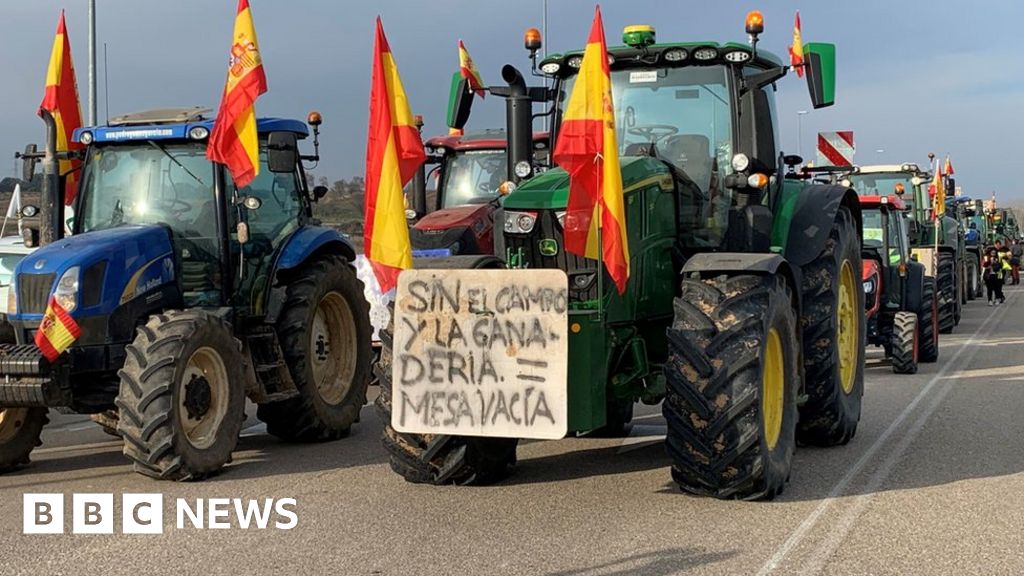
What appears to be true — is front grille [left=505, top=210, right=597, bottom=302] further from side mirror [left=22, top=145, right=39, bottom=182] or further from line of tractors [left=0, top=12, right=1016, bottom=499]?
side mirror [left=22, top=145, right=39, bottom=182]

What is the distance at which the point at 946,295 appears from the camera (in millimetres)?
21516

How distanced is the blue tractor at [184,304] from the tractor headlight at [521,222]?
2.22 meters

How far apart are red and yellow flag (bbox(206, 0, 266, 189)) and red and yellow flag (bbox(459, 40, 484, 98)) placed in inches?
58.1

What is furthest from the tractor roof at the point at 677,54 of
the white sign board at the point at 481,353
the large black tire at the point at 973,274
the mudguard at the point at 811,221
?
the large black tire at the point at 973,274

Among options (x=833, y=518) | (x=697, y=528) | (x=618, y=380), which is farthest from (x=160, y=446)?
(x=833, y=518)

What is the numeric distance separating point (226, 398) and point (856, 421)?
465 cm

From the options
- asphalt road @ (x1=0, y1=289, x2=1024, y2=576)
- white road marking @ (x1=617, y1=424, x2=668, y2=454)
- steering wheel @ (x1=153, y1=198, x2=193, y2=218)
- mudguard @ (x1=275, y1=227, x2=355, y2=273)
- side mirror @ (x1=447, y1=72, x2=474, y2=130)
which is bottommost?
white road marking @ (x1=617, y1=424, x2=668, y2=454)

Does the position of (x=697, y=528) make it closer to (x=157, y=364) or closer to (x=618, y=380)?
(x=618, y=380)

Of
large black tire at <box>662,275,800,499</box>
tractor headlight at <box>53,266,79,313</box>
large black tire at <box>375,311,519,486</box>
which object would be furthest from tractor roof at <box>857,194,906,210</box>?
tractor headlight at <box>53,266,79,313</box>

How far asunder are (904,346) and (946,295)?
25.8 ft

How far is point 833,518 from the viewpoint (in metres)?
6.63

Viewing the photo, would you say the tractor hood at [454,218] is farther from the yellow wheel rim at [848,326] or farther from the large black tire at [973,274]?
the large black tire at [973,274]

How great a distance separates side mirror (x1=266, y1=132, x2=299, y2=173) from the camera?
9039 mm

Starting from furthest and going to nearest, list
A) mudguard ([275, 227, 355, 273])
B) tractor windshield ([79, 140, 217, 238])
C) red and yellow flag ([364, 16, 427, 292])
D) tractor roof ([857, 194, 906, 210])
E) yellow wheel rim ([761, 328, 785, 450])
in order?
1. tractor roof ([857, 194, 906, 210])
2. mudguard ([275, 227, 355, 273])
3. tractor windshield ([79, 140, 217, 238])
4. yellow wheel rim ([761, 328, 785, 450])
5. red and yellow flag ([364, 16, 427, 292])
